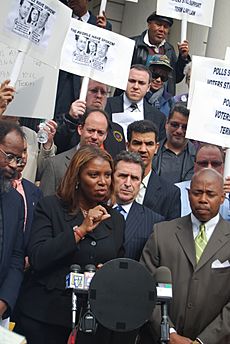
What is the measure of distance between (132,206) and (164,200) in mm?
510

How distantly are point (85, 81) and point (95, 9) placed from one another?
25.4ft

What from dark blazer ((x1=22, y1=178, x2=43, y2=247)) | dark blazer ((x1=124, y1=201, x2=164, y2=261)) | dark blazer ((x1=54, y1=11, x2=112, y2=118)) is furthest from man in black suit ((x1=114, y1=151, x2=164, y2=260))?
dark blazer ((x1=54, y1=11, x2=112, y2=118))

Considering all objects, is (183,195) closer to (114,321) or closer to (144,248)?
(144,248)

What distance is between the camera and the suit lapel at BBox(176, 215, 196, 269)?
5.28 metres

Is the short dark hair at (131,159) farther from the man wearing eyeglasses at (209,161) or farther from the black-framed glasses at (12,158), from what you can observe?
the black-framed glasses at (12,158)

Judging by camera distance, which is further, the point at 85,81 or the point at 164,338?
the point at 85,81

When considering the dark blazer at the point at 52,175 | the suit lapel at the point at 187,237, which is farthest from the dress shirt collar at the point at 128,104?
the suit lapel at the point at 187,237

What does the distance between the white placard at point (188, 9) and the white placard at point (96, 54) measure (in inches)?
69.0

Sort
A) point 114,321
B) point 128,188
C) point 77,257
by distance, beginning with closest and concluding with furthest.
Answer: point 114,321, point 77,257, point 128,188

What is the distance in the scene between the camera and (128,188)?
572cm

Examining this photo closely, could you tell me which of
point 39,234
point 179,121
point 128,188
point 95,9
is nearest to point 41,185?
point 128,188

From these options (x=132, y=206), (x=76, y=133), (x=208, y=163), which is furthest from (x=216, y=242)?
(x=76, y=133)

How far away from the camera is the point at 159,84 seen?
28.3 feet

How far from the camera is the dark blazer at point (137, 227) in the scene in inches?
215
